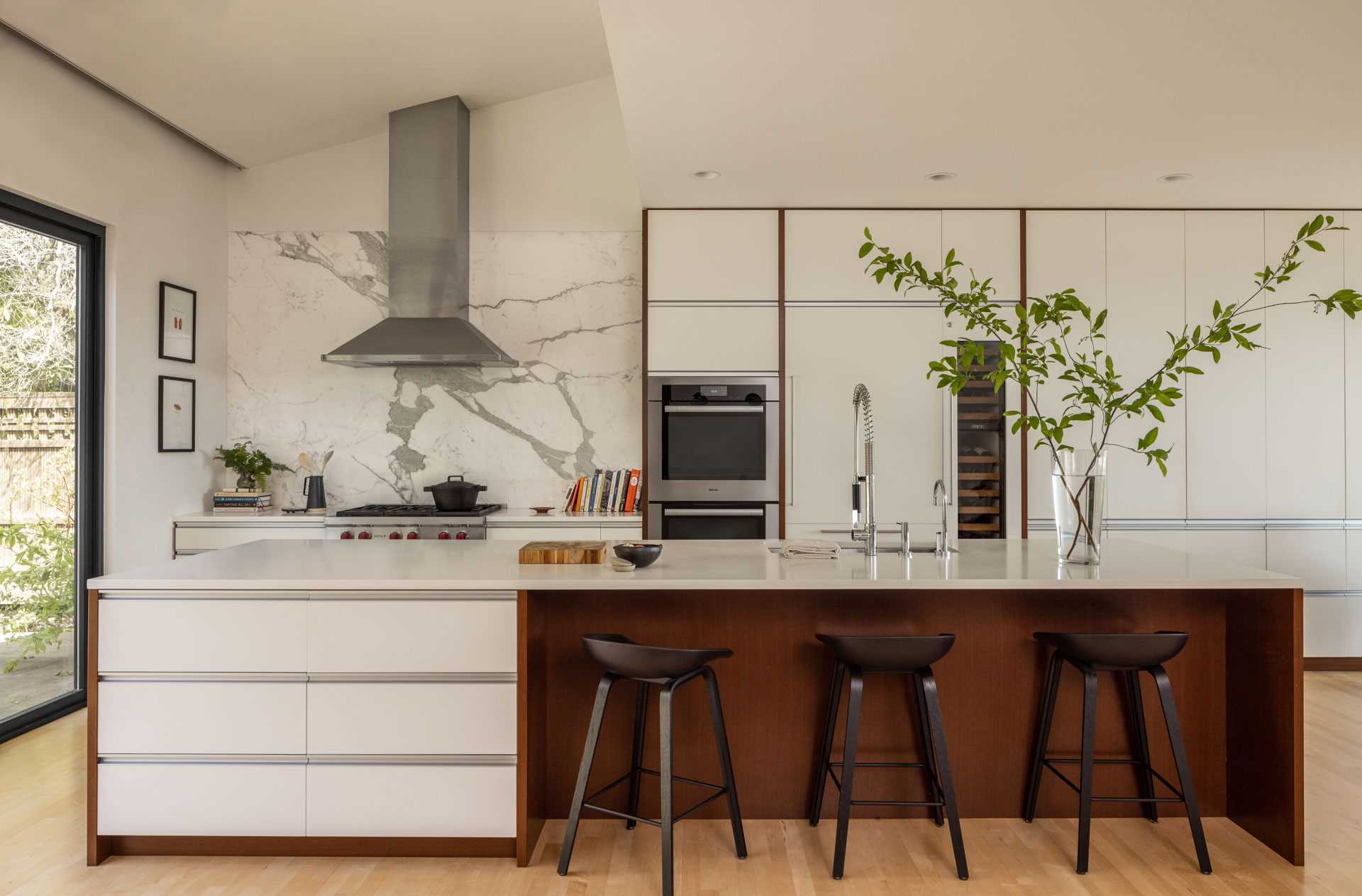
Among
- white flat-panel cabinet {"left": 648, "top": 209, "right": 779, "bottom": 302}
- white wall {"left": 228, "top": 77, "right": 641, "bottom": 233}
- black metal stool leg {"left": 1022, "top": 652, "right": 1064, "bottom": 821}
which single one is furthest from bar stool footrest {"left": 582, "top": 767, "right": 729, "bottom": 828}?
white wall {"left": 228, "top": 77, "right": 641, "bottom": 233}

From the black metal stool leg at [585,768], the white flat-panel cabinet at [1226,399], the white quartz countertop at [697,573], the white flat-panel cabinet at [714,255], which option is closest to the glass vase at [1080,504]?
the white quartz countertop at [697,573]

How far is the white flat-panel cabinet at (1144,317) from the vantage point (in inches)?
187

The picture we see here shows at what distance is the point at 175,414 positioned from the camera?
473 centimetres

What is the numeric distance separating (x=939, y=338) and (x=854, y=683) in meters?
2.63

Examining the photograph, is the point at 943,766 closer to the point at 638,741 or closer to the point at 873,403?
the point at 638,741

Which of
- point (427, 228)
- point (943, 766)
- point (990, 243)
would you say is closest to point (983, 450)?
point (990, 243)

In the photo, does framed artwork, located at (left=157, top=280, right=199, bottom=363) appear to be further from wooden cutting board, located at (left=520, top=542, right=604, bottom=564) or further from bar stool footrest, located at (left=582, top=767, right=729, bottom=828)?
bar stool footrest, located at (left=582, top=767, right=729, bottom=828)

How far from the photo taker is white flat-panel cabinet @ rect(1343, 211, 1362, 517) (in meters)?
4.77

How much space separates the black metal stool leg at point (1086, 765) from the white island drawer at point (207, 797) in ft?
7.34

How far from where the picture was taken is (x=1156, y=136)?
368cm

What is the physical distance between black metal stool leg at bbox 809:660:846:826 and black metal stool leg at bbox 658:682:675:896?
0.62 meters

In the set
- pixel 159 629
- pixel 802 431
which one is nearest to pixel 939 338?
pixel 802 431

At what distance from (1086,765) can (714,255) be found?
120 inches

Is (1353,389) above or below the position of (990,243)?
below
